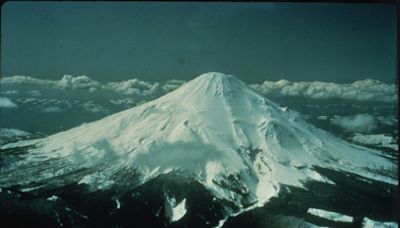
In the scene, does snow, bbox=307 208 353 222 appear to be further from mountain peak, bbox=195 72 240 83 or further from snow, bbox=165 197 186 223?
mountain peak, bbox=195 72 240 83

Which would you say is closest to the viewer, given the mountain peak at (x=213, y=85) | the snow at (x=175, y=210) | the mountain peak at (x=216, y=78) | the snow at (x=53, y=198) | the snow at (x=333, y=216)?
the snow at (x=333, y=216)

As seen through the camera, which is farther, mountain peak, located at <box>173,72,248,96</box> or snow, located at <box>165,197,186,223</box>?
mountain peak, located at <box>173,72,248,96</box>

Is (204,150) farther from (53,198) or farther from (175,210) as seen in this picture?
(53,198)

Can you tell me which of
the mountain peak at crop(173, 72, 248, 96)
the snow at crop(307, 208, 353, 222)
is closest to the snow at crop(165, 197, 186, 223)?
the snow at crop(307, 208, 353, 222)

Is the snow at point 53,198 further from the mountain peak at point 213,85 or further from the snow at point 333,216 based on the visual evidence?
the mountain peak at point 213,85

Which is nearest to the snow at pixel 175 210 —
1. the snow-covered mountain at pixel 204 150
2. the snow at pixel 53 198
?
the snow-covered mountain at pixel 204 150

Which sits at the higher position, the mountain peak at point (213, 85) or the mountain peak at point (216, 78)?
the mountain peak at point (216, 78)
